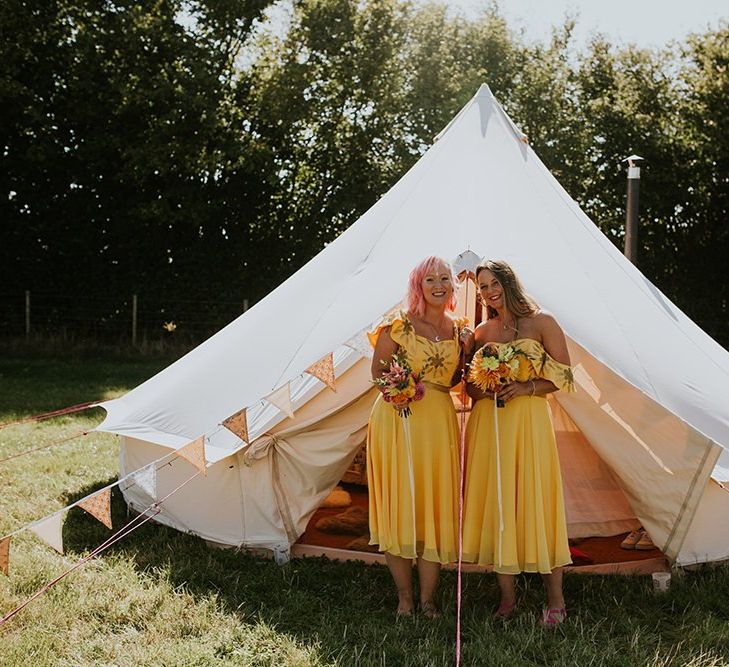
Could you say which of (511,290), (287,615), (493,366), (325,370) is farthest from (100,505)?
(511,290)

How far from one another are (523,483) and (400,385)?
2.04 feet

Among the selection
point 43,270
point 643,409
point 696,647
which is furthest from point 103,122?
point 696,647

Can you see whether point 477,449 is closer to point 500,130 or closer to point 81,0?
point 500,130

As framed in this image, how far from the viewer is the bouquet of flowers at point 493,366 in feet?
10.3

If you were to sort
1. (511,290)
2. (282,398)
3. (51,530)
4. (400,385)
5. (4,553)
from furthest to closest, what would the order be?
1. (282,398)
2. (511,290)
3. (400,385)
4. (51,530)
5. (4,553)

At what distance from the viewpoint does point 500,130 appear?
16.2 feet

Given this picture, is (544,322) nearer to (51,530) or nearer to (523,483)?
(523,483)

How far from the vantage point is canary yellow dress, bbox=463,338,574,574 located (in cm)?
324

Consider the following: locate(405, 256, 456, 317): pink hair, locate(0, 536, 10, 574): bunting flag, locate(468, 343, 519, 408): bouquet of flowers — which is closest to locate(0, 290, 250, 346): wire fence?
locate(405, 256, 456, 317): pink hair

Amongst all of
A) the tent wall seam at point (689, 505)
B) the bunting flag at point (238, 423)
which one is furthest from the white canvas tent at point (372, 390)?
the bunting flag at point (238, 423)

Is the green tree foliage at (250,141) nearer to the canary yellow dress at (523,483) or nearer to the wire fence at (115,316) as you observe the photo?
the wire fence at (115,316)

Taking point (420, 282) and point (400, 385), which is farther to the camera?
point (420, 282)

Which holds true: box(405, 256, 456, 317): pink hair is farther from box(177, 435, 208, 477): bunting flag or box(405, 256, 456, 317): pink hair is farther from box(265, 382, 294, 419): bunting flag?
box(177, 435, 208, 477): bunting flag

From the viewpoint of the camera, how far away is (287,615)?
3.36m
